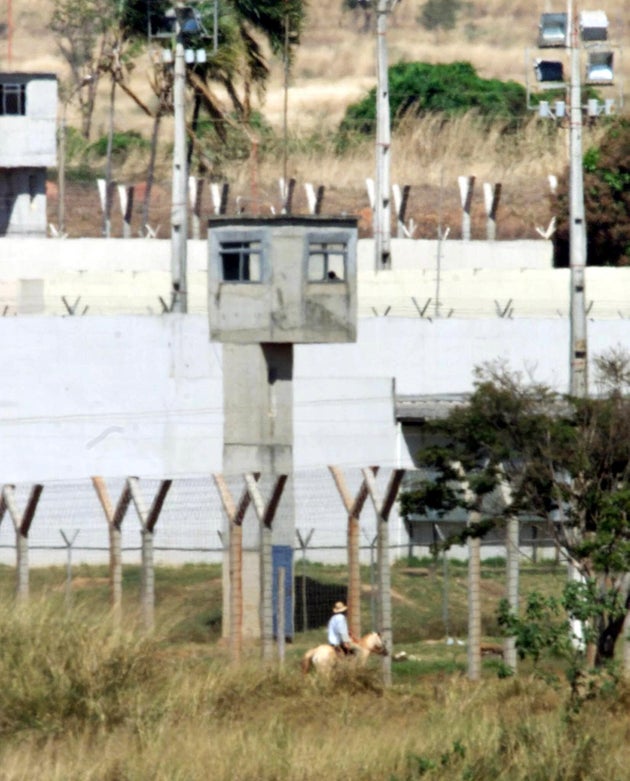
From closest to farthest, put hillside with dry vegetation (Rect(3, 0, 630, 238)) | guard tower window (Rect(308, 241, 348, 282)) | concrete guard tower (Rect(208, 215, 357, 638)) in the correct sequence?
concrete guard tower (Rect(208, 215, 357, 638))
guard tower window (Rect(308, 241, 348, 282))
hillside with dry vegetation (Rect(3, 0, 630, 238))

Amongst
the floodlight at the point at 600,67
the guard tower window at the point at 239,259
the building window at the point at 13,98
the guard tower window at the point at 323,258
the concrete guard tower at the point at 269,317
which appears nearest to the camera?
the concrete guard tower at the point at 269,317

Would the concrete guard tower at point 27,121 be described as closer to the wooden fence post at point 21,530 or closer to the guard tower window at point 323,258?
the guard tower window at point 323,258


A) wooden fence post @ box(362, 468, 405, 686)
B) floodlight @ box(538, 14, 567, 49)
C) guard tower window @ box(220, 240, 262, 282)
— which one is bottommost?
wooden fence post @ box(362, 468, 405, 686)

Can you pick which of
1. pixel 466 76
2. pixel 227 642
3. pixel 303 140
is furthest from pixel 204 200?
pixel 227 642

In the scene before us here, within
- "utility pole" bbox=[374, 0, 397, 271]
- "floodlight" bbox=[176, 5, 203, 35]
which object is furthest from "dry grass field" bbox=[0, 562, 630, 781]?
"utility pole" bbox=[374, 0, 397, 271]

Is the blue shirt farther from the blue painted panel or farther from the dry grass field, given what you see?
the blue painted panel

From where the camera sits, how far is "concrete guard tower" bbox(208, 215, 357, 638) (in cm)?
2798

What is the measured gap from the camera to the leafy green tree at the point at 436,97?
265 feet

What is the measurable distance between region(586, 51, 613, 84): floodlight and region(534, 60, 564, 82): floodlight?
432mm

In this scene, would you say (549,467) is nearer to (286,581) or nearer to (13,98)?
(286,581)

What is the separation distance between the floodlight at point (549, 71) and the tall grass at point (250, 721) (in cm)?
1355

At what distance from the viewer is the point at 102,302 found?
131ft

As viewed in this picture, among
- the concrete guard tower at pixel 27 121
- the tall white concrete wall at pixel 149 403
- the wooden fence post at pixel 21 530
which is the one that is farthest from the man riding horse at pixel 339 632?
the concrete guard tower at pixel 27 121

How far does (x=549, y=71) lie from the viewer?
3066cm
